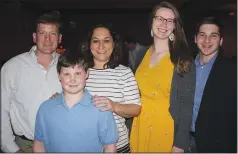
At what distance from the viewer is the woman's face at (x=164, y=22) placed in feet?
7.30

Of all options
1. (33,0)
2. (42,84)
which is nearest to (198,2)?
(33,0)

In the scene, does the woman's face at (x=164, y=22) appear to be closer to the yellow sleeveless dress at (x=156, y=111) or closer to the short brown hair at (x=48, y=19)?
the yellow sleeveless dress at (x=156, y=111)

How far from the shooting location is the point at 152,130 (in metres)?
2.20

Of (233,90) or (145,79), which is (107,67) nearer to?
(145,79)

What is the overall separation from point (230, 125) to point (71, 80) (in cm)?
133

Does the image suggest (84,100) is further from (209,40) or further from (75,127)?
(209,40)

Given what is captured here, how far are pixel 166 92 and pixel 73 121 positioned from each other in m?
0.89

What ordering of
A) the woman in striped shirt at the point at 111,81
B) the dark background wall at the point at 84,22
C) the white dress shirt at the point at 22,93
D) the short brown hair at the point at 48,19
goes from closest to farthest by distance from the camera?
1. the woman in striped shirt at the point at 111,81
2. the white dress shirt at the point at 22,93
3. the short brown hair at the point at 48,19
4. the dark background wall at the point at 84,22

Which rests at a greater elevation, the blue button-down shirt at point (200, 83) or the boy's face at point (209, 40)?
the boy's face at point (209, 40)

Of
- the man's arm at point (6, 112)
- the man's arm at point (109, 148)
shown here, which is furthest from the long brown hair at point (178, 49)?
the man's arm at point (6, 112)

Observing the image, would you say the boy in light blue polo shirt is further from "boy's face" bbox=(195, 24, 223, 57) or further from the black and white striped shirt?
"boy's face" bbox=(195, 24, 223, 57)

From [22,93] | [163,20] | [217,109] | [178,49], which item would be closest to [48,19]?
[22,93]

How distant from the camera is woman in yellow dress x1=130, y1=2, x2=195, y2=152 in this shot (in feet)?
6.93

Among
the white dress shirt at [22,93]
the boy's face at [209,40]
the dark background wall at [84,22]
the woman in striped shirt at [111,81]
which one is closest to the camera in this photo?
the woman in striped shirt at [111,81]
